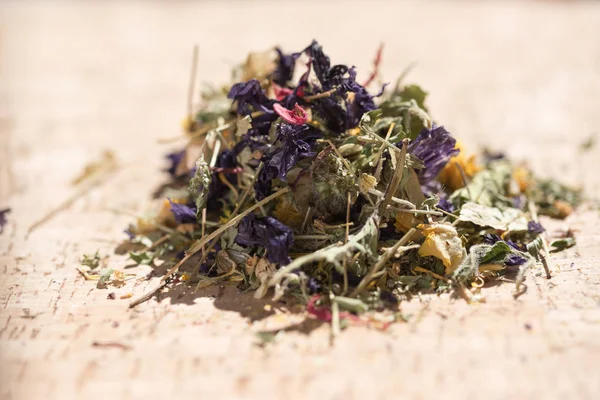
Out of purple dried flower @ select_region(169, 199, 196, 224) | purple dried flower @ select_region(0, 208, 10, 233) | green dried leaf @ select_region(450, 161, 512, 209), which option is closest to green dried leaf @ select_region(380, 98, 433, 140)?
green dried leaf @ select_region(450, 161, 512, 209)

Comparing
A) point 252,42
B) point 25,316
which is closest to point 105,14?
point 252,42

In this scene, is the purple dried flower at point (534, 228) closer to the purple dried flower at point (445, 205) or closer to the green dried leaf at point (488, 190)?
the green dried leaf at point (488, 190)

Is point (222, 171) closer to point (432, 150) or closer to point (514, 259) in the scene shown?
point (432, 150)

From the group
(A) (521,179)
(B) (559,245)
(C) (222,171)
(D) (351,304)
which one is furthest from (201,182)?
(A) (521,179)

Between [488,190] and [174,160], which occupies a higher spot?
[174,160]

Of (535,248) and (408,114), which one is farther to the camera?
(408,114)

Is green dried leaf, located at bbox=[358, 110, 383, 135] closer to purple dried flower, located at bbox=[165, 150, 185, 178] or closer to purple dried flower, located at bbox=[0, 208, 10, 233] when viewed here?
purple dried flower, located at bbox=[165, 150, 185, 178]
